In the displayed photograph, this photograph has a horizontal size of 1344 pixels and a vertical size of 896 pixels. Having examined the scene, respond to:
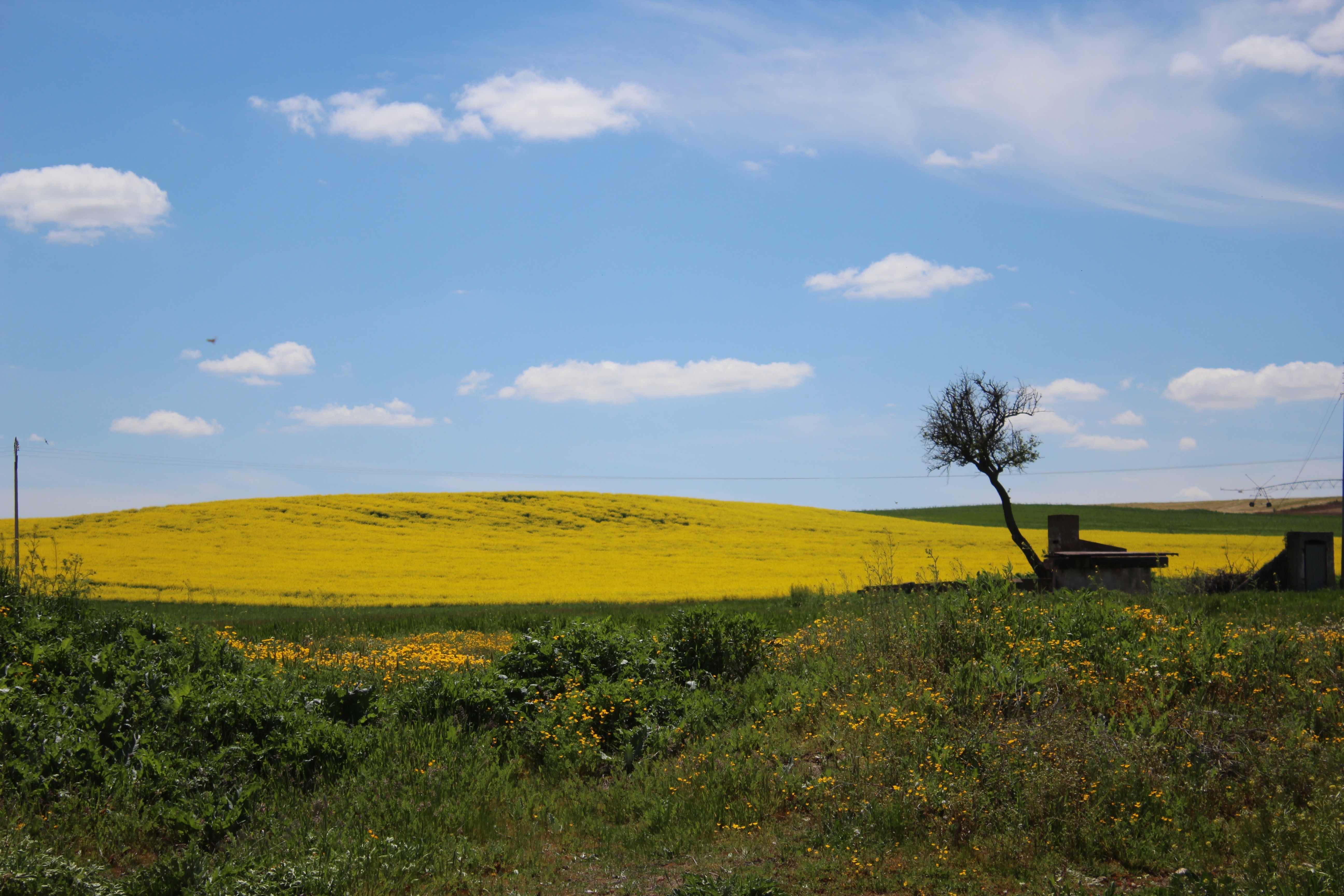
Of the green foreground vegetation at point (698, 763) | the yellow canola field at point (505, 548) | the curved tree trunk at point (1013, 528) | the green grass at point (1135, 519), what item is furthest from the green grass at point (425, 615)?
the green grass at point (1135, 519)

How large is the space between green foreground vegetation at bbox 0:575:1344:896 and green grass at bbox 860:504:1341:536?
49.2 meters

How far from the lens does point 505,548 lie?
3631 cm

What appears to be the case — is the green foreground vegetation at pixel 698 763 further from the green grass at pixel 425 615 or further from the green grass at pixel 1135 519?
the green grass at pixel 1135 519

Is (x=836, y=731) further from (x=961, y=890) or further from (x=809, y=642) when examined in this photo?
(x=809, y=642)

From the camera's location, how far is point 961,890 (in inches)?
226

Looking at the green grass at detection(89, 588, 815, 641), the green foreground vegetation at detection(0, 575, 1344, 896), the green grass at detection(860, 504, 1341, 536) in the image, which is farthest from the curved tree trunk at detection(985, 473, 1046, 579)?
the green grass at detection(860, 504, 1341, 536)

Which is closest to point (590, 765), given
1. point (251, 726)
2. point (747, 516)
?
point (251, 726)

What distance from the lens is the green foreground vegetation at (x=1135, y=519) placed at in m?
63.3

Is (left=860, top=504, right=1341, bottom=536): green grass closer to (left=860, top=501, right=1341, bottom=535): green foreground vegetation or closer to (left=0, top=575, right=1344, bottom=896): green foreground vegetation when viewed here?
(left=860, top=501, right=1341, bottom=535): green foreground vegetation

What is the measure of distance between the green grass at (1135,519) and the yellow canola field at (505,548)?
10.6 metres

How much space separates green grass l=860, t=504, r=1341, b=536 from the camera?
6334 cm

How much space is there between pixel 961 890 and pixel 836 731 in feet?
8.29

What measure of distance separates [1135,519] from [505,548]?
56.9 metres

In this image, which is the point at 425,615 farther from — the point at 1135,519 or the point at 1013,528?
the point at 1135,519
